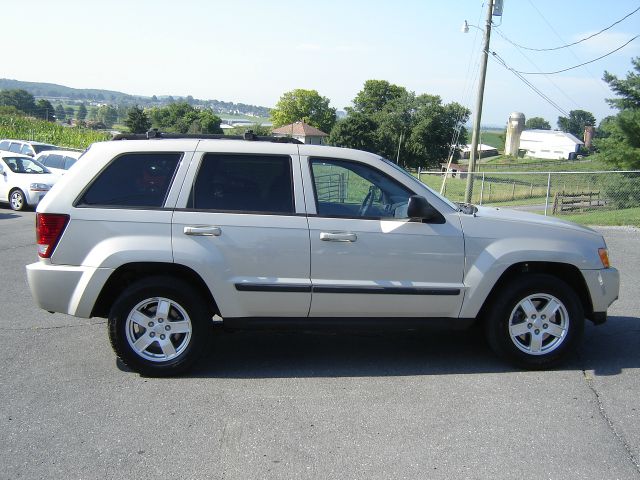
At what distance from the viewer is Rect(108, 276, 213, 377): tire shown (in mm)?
4797

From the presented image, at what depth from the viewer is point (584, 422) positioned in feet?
13.8

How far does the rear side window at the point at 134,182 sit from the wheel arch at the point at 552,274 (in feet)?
9.27

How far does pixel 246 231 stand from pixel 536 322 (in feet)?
8.31

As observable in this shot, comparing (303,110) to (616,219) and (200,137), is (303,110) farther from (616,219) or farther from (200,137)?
(200,137)

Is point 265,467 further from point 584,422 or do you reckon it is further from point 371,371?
point 584,422

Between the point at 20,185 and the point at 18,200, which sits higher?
the point at 20,185

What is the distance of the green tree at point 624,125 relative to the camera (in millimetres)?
23259

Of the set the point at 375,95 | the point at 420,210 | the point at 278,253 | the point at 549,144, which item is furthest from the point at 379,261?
the point at 549,144

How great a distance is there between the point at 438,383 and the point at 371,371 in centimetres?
57

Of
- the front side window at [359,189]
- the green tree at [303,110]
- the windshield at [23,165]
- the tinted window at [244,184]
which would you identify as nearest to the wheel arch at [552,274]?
the front side window at [359,189]

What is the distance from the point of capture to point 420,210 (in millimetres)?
4801

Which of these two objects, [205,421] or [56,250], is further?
[56,250]

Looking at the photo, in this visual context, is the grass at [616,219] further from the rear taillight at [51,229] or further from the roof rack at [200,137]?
the rear taillight at [51,229]

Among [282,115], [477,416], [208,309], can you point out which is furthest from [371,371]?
[282,115]
